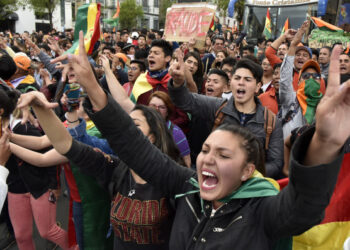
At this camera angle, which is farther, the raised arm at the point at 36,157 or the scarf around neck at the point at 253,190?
the raised arm at the point at 36,157

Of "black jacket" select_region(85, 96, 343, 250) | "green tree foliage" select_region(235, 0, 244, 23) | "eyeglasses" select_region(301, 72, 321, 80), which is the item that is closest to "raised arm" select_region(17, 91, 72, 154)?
"black jacket" select_region(85, 96, 343, 250)

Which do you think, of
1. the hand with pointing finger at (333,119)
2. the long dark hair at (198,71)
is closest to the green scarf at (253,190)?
the hand with pointing finger at (333,119)

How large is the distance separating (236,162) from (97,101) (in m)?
0.69

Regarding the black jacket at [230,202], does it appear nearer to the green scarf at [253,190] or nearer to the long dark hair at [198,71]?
the green scarf at [253,190]

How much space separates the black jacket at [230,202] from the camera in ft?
3.68

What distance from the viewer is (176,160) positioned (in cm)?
240

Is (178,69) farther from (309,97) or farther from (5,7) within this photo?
(5,7)

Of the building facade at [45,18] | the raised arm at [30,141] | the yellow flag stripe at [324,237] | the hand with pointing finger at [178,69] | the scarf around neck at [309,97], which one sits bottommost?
the yellow flag stripe at [324,237]

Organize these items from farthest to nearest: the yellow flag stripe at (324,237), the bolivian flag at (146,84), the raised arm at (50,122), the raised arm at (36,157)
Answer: the bolivian flag at (146,84) < the raised arm at (36,157) < the yellow flag stripe at (324,237) < the raised arm at (50,122)

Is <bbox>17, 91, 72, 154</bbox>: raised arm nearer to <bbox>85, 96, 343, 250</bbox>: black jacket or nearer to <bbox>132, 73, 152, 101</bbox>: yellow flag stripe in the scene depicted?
<bbox>85, 96, 343, 250</bbox>: black jacket

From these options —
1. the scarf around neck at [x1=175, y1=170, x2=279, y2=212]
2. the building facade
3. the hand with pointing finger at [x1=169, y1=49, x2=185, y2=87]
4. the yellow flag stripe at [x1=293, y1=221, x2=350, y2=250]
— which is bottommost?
the yellow flag stripe at [x1=293, y1=221, x2=350, y2=250]

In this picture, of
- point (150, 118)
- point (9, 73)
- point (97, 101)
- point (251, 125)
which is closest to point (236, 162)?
point (97, 101)

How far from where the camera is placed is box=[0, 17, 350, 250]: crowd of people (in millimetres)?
1154

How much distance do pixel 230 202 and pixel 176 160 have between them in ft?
3.08
